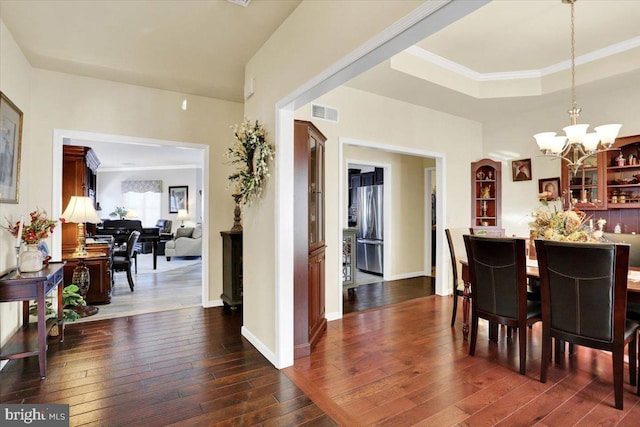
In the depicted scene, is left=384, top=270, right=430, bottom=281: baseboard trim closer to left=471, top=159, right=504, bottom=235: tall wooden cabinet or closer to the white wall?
left=471, top=159, right=504, bottom=235: tall wooden cabinet

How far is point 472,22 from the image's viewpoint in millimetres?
3160

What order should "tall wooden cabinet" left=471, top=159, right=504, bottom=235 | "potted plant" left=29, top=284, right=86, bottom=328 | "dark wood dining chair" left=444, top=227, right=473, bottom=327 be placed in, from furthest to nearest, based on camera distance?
1. "tall wooden cabinet" left=471, top=159, right=504, bottom=235
2. "dark wood dining chair" left=444, top=227, right=473, bottom=327
3. "potted plant" left=29, top=284, right=86, bottom=328

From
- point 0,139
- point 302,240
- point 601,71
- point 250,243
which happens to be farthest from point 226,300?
point 601,71

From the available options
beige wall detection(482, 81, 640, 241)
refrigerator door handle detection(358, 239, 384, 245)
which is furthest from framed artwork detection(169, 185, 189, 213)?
beige wall detection(482, 81, 640, 241)

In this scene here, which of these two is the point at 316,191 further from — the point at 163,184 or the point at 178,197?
the point at 163,184

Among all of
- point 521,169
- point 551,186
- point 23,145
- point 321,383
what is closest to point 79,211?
point 23,145

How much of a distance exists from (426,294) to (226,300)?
3029 mm

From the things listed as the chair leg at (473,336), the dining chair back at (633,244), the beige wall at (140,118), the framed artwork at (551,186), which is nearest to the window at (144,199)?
the beige wall at (140,118)

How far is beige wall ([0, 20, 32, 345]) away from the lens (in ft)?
9.02

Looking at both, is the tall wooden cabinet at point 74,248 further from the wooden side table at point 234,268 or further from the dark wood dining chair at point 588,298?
the dark wood dining chair at point 588,298

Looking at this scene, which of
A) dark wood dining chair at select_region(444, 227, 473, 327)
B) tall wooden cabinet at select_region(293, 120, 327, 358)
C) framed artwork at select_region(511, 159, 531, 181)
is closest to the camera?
tall wooden cabinet at select_region(293, 120, 327, 358)

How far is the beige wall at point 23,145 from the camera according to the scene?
275 centimetres

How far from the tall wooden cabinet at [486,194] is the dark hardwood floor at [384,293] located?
1.39 m

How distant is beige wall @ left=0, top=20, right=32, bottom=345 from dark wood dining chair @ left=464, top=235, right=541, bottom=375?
156 inches
